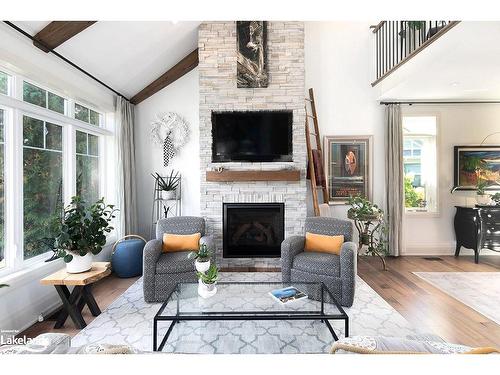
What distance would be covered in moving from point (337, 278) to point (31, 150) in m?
3.30

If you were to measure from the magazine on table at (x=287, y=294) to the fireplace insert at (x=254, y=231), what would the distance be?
5.73ft

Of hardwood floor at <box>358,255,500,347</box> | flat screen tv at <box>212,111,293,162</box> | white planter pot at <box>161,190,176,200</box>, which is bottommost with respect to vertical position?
hardwood floor at <box>358,255,500,347</box>

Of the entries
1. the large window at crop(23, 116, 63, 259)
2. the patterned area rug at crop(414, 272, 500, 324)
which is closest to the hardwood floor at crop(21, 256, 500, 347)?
the patterned area rug at crop(414, 272, 500, 324)

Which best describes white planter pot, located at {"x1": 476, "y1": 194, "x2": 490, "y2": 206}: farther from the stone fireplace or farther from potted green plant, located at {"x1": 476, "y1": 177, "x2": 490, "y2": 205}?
the stone fireplace

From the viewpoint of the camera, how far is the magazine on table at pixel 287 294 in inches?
82.8

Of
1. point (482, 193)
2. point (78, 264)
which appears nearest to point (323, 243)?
point (78, 264)

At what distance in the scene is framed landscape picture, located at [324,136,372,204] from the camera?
14.9 feet

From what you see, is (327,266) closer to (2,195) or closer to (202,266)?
(202,266)

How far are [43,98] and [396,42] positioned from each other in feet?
14.9

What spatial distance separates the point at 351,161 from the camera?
14.9 ft

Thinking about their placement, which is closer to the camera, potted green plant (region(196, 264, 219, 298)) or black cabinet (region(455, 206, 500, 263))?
potted green plant (region(196, 264, 219, 298))

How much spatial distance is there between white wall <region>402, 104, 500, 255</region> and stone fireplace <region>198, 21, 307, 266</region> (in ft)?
6.74

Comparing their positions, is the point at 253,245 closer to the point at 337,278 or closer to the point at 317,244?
the point at 317,244
